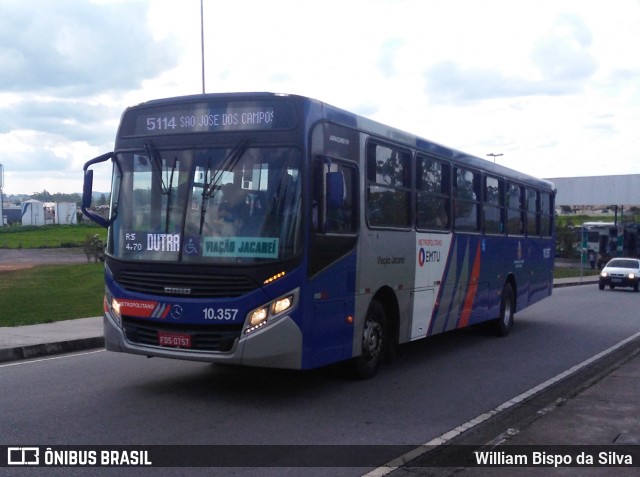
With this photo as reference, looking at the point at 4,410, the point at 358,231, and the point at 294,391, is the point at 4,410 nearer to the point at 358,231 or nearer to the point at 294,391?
the point at 294,391

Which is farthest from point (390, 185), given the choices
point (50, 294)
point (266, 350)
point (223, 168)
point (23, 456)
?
point (50, 294)

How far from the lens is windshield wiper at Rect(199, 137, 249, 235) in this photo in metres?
8.84

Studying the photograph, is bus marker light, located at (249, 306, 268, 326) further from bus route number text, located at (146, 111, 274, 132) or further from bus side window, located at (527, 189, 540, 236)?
bus side window, located at (527, 189, 540, 236)

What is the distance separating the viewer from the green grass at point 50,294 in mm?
17750

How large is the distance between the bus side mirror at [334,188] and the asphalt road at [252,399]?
7.59ft

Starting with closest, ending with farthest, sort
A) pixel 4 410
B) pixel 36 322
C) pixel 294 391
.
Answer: pixel 4 410
pixel 294 391
pixel 36 322

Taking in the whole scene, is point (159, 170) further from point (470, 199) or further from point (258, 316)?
point (470, 199)

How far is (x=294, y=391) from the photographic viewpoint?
990cm

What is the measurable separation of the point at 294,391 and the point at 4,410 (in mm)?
3322

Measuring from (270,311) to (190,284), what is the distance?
3.07ft

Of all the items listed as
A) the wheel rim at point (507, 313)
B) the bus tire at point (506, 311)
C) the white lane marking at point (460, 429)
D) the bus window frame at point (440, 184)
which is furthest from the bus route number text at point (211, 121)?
the wheel rim at point (507, 313)

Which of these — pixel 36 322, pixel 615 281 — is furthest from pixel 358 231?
pixel 615 281

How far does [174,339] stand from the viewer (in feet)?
28.9

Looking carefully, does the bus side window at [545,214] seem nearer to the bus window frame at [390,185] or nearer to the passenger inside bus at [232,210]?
the bus window frame at [390,185]
